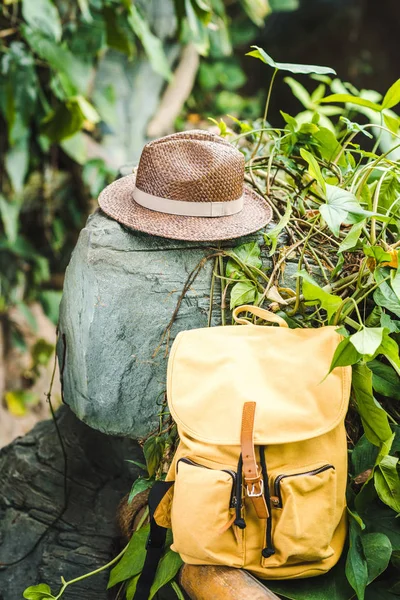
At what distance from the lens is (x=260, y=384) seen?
1.20 m

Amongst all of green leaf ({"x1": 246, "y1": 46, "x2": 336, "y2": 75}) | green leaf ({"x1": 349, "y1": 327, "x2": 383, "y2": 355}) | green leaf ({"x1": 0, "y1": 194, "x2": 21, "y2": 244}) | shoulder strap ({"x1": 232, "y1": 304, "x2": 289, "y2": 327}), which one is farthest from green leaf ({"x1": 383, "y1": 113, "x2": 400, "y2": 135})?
green leaf ({"x1": 0, "y1": 194, "x2": 21, "y2": 244})

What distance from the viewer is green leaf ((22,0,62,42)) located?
269 cm

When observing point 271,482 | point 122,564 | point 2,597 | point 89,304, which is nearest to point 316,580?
point 271,482

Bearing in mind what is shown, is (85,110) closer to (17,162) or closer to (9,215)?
(17,162)

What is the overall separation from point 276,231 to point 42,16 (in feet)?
6.26

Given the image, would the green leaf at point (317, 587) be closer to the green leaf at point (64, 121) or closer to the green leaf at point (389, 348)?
the green leaf at point (389, 348)

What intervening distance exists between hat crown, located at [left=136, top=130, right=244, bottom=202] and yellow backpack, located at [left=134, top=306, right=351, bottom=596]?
0.42 m

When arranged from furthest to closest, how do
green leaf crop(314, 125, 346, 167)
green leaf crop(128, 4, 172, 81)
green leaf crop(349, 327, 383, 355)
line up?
green leaf crop(128, 4, 172, 81), green leaf crop(314, 125, 346, 167), green leaf crop(349, 327, 383, 355)

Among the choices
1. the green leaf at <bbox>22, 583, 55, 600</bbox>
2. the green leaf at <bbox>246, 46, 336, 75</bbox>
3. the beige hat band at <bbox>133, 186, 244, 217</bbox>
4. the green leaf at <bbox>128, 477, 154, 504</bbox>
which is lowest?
the green leaf at <bbox>22, 583, 55, 600</bbox>

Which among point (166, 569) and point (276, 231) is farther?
point (276, 231)

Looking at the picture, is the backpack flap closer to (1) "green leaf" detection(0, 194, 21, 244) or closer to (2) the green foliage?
(2) the green foliage

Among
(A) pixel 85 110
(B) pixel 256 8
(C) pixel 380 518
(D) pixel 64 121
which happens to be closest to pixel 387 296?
(C) pixel 380 518

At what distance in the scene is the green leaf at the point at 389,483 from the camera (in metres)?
1.23

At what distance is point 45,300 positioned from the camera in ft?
12.0
